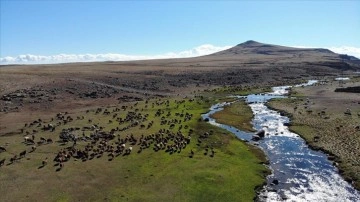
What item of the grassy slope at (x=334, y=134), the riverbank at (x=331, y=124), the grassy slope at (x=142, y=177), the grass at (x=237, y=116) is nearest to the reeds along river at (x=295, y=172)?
the grassy slope at (x=334, y=134)

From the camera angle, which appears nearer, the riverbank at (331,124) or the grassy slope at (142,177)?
the grassy slope at (142,177)

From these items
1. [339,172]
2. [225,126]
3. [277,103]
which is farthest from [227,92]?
[339,172]

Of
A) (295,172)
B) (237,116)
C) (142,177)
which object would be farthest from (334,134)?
(142,177)

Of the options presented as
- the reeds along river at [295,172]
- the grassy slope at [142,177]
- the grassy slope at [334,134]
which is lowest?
the reeds along river at [295,172]

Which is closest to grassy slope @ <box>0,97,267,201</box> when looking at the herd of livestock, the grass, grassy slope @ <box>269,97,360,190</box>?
the herd of livestock

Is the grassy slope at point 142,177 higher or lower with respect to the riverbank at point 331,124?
lower

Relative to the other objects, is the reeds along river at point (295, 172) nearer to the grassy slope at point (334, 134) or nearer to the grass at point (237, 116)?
the grassy slope at point (334, 134)

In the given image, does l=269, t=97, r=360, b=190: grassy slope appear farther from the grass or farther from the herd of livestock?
the herd of livestock
